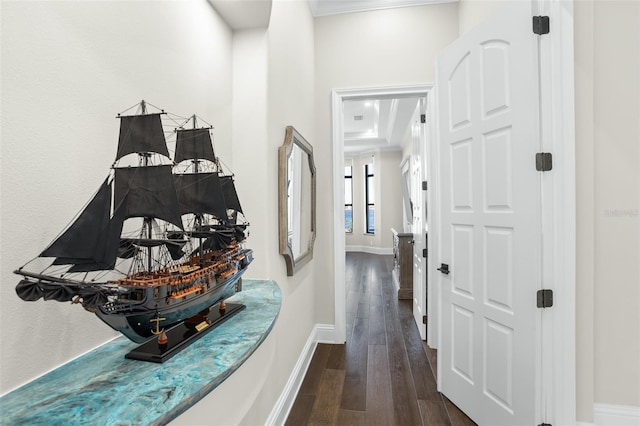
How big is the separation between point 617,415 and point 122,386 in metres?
2.60

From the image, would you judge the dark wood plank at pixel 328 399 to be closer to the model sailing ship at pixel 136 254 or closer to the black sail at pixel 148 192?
the model sailing ship at pixel 136 254

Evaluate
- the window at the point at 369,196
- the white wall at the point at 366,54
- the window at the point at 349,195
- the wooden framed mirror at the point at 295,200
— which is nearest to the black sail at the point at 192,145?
the wooden framed mirror at the point at 295,200

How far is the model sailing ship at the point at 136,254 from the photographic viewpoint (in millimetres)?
644

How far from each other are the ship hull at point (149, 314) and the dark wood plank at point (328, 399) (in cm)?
155

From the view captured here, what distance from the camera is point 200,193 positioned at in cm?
105

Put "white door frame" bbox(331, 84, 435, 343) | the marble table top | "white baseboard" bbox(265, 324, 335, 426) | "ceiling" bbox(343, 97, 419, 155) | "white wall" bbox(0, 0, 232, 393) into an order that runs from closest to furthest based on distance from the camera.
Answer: the marble table top
"white wall" bbox(0, 0, 232, 393)
"white baseboard" bbox(265, 324, 335, 426)
"white door frame" bbox(331, 84, 435, 343)
"ceiling" bbox(343, 97, 419, 155)

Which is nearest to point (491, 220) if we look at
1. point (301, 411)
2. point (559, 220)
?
point (559, 220)

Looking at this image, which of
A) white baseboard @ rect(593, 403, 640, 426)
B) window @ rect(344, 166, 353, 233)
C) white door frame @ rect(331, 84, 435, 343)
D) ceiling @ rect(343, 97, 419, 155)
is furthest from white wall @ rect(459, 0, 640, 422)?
window @ rect(344, 166, 353, 233)

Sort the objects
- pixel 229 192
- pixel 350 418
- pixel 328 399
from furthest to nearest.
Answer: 1. pixel 328 399
2. pixel 350 418
3. pixel 229 192

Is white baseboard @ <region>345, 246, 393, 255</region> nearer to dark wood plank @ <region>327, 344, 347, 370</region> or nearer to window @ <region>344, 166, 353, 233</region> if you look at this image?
window @ <region>344, 166, 353, 233</region>

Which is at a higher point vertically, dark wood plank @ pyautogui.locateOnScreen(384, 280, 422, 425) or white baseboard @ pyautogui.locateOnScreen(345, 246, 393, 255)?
white baseboard @ pyautogui.locateOnScreen(345, 246, 393, 255)

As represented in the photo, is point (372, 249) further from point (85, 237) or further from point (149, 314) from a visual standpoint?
point (85, 237)

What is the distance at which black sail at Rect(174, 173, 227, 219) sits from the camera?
40.8 inches

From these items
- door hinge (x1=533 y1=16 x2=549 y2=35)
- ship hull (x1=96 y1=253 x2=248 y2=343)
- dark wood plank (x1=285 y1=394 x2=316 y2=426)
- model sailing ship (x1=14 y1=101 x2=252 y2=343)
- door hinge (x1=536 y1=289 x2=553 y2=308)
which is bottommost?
dark wood plank (x1=285 y1=394 x2=316 y2=426)
